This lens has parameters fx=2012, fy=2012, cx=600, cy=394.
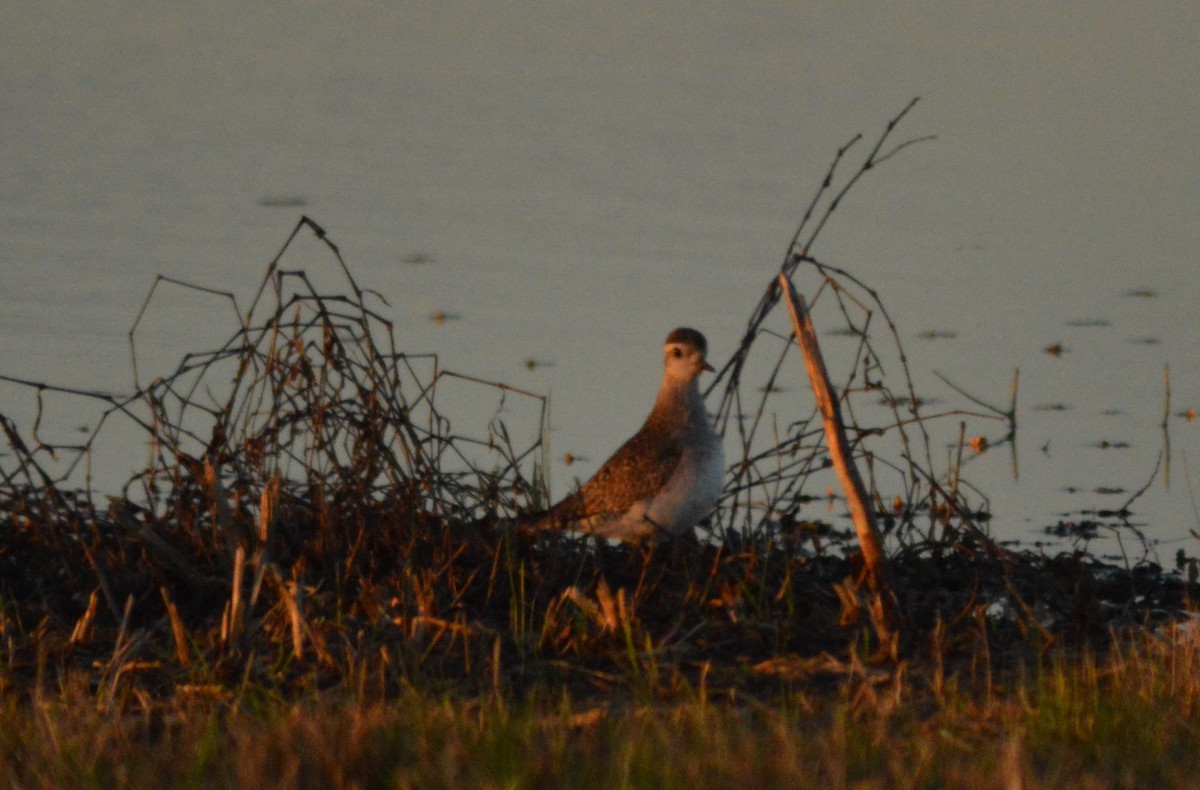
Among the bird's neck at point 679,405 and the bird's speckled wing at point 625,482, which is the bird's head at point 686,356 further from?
the bird's speckled wing at point 625,482

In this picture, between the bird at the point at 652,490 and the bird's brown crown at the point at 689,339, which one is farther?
the bird's brown crown at the point at 689,339

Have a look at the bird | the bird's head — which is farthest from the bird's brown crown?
the bird

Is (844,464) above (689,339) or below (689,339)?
below

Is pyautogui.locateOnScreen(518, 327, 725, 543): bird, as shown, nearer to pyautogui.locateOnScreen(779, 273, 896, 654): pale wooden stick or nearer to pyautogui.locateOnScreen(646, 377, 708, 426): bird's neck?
pyautogui.locateOnScreen(646, 377, 708, 426): bird's neck

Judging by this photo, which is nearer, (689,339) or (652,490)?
(652,490)

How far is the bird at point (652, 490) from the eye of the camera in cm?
777

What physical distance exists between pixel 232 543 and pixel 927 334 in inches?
240

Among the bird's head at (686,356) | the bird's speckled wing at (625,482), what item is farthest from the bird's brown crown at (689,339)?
the bird's speckled wing at (625,482)

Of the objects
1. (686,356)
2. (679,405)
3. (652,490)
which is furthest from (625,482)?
(686,356)

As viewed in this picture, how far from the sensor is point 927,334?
472 inches

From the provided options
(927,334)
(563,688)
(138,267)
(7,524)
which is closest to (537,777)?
(563,688)

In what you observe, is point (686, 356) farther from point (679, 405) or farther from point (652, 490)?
point (652, 490)

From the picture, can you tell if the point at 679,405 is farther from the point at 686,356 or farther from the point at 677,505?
the point at 677,505

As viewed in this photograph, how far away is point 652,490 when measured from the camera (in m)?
7.86
